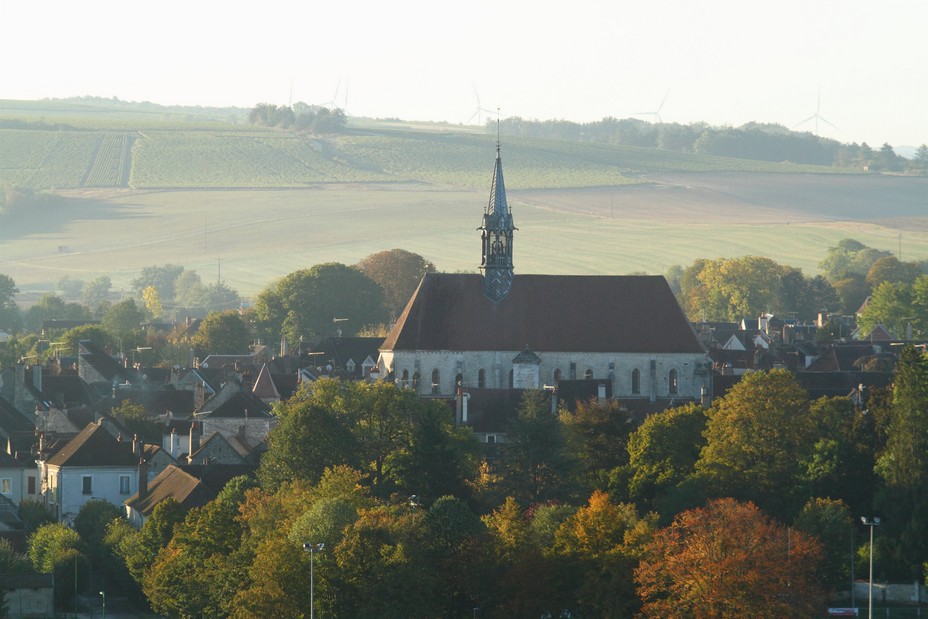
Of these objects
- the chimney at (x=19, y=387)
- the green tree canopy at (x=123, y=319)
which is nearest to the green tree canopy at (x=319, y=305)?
the green tree canopy at (x=123, y=319)

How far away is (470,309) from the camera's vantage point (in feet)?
344

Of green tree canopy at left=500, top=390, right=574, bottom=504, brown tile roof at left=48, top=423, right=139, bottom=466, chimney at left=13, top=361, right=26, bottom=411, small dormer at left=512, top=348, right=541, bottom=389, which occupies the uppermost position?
green tree canopy at left=500, top=390, right=574, bottom=504

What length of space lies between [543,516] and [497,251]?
43.3 m

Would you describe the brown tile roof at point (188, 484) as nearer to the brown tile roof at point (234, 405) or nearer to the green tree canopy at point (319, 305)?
the brown tile roof at point (234, 405)

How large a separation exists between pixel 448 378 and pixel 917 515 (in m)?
40.0

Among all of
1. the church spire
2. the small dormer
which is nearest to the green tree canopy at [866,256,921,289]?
the church spire

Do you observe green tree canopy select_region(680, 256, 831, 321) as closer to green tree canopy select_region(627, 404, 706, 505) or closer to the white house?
the white house

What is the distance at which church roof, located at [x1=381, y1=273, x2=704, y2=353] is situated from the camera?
103 metres

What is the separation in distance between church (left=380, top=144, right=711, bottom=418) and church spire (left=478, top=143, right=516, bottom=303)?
0.05 meters

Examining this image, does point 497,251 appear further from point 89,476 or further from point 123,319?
point 123,319

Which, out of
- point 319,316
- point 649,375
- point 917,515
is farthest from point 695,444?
point 319,316

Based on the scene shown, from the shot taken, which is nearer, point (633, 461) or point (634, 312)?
point (633, 461)

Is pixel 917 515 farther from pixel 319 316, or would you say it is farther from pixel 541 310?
pixel 319 316

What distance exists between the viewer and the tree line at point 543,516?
57.4 meters
